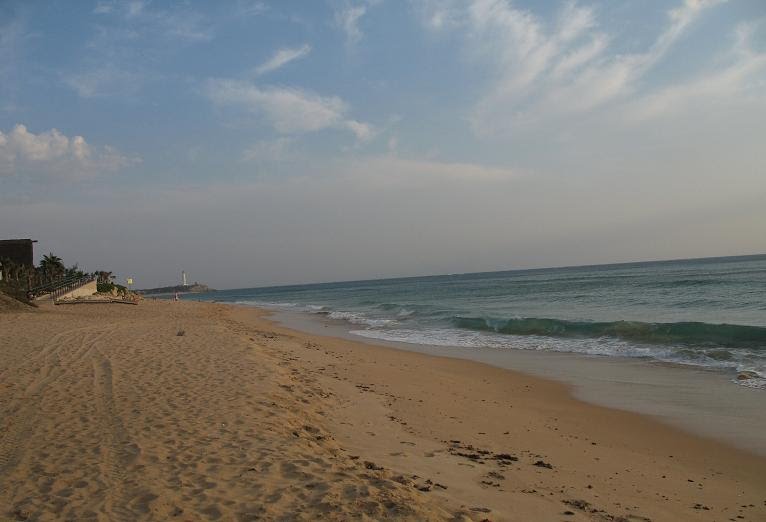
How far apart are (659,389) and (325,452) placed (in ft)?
24.7

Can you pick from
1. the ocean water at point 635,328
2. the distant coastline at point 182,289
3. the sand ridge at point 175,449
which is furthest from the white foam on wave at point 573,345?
the distant coastline at point 182,289

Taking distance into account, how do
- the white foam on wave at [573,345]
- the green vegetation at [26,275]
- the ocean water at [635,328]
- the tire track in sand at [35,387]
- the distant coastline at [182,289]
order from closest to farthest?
the tire track in sand at [35,387] < the white foam on wave at [573,345] < the ocean water at [635,328] < the green vegetation at [26,275] < the distant coastline at [182,289]

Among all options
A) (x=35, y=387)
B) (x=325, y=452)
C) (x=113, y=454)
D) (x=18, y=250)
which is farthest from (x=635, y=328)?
(x=18, y=250)

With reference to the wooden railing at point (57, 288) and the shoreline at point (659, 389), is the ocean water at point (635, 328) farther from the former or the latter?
the wooden railing at point (57, 288)

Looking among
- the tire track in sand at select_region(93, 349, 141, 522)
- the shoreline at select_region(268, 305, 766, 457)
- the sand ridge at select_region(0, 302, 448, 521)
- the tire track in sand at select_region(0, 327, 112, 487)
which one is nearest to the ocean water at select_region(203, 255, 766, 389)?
the shoreline at select_region(268, 305, 766, 457)

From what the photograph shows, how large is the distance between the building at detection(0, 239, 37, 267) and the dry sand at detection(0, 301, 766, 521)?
117ft

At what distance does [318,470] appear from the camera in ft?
15.4

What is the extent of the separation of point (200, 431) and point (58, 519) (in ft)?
6.78

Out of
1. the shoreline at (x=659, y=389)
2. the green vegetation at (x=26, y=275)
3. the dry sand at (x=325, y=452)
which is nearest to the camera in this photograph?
the dry sand at (x=325, y=452)

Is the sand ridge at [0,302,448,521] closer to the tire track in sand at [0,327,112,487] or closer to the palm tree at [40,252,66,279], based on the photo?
the tire track in sand at [0,327,112,487]

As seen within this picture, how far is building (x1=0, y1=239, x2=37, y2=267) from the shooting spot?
3975 cm

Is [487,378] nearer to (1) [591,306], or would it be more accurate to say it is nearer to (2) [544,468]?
(2) [544,468]

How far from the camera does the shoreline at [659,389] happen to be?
7.30m

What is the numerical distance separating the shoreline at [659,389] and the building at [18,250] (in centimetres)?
3815
